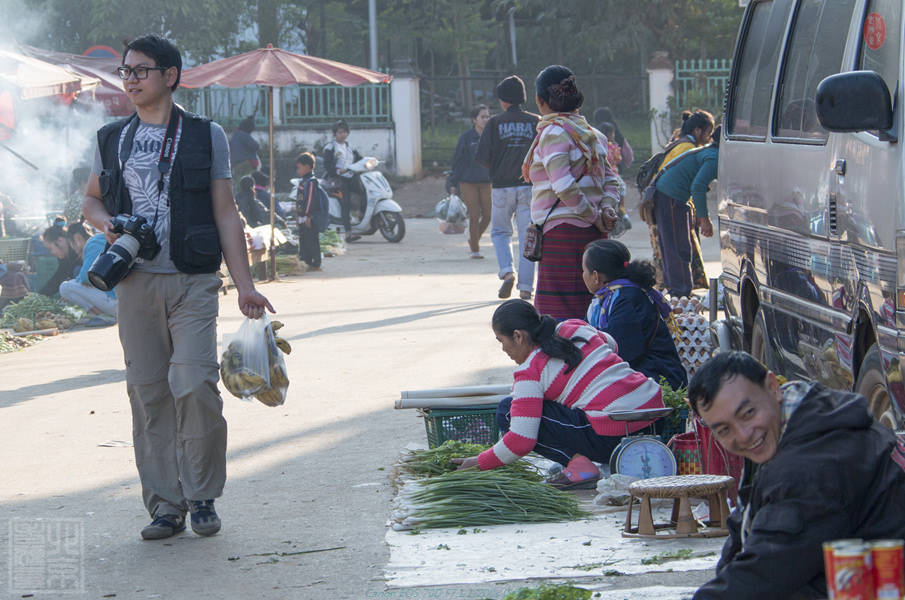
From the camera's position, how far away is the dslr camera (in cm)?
495

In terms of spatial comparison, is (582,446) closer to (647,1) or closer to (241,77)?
(241,77)

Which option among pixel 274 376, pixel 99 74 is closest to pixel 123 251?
pixel 274 376

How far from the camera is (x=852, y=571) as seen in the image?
2096 mm

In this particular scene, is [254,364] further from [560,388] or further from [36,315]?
[36,315]

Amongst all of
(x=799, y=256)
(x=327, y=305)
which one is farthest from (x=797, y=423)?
(x=327, y=305)

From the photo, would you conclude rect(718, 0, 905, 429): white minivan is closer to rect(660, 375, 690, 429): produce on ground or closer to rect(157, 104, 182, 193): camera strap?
rect(660, 375, 690, 429): produce on ground

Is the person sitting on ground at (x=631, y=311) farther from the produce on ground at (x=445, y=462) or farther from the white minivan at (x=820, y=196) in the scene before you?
the produce on ground at (x=445, y=462)

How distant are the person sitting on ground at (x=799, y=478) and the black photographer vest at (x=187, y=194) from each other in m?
2.85

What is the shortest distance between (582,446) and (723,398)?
9.33ft

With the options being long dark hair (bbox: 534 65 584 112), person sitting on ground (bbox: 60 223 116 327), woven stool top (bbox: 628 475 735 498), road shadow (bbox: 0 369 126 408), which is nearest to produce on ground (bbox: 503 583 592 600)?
woven stool top (bbox: 628 475 735 498)

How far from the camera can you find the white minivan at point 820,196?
13.9 ft

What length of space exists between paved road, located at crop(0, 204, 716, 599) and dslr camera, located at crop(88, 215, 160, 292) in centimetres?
109

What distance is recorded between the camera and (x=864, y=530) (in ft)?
8.87

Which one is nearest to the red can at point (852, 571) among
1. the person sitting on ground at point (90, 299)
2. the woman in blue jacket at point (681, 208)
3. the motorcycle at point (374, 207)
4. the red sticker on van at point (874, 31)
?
the red sticker on van at point (874, 31)
